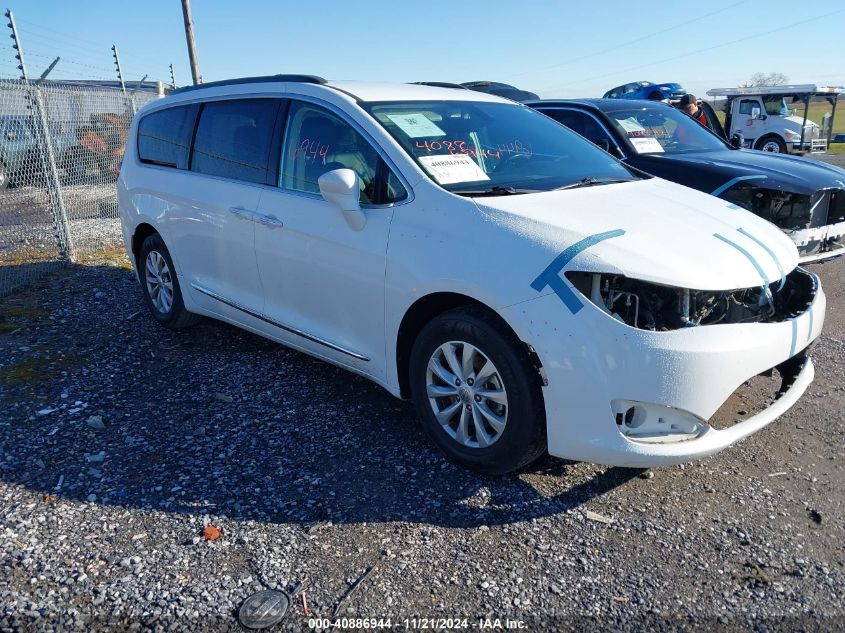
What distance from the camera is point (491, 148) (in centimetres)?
392

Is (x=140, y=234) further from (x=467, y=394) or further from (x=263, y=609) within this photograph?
(x=263, y=609)

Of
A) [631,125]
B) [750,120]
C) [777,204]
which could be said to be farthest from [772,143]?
[777,204]

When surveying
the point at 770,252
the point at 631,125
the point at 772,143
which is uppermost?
the point at 631,125

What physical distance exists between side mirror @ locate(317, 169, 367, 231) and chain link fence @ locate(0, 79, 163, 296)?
4.91 metres

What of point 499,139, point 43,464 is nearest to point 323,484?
point 43,464

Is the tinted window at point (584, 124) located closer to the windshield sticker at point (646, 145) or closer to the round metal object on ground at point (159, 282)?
the windshield sticker at point (646, 145)

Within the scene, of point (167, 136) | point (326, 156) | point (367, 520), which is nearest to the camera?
point (367, 520)

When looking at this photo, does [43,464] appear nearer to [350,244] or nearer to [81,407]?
[81,407]

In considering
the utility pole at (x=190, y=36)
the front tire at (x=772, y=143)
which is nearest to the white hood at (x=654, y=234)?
the utility pole at (x=190, y=36)

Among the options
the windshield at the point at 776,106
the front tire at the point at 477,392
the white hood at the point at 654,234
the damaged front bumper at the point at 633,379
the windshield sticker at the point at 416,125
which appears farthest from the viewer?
the windshield at the point at 776,106

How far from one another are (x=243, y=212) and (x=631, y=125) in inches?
189

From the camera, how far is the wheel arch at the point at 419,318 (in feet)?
10.2

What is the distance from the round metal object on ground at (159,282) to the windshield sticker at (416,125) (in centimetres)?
250

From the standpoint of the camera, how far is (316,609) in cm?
251
